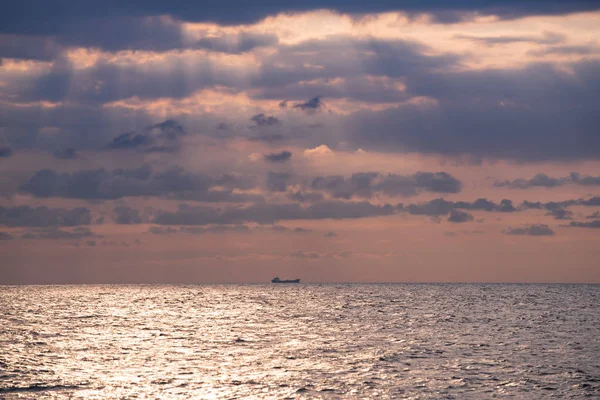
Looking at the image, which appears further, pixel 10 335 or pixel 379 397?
pixel 10 335

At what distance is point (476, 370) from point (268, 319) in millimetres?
89027

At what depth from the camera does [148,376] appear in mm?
71188

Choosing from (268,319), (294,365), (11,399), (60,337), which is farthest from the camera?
(268,319)

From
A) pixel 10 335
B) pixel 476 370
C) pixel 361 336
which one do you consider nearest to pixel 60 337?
pixel 10 335

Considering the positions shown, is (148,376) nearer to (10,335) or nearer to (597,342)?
(10,335)

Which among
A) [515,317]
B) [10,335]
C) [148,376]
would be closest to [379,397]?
[148,376]

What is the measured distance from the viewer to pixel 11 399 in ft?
196

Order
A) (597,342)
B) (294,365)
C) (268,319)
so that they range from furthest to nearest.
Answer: (268,319) < (597,342) < (294,365)

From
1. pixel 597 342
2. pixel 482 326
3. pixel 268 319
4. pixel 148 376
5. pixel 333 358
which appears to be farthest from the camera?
pixel 268 319

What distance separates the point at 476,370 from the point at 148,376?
34.1 m

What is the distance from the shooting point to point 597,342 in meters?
105

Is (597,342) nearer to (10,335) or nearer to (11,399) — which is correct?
(11,399)

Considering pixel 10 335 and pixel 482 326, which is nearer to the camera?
pixel 10 335

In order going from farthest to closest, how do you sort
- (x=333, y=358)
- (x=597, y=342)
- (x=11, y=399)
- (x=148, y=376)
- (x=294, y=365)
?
(x=597, y=342)
(x=333, y=358)
(x=294, y=365)
(x=148, y=376)
(x=11, y=399)
